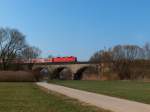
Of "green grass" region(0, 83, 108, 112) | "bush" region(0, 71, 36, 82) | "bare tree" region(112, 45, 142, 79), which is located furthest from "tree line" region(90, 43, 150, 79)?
"green grass" region(0, 83, 108, 112)

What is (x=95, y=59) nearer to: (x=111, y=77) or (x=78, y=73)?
(x=78, y=73)

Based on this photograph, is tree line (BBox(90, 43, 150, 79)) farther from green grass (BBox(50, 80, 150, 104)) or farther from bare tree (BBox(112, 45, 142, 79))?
green grass (BBox(50, 80, 150, 104))

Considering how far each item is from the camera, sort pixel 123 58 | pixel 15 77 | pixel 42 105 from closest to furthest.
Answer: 1. pixel 42 105
2. pixel 15 77
3. pixel 123 58

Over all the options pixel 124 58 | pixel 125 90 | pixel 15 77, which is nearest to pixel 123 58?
pixel 124 58

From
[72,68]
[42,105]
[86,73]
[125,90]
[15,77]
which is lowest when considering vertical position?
[42,105]

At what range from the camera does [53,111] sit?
17.1m

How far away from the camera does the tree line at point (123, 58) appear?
394 feet

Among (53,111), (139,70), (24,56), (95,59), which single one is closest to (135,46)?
(95,59)

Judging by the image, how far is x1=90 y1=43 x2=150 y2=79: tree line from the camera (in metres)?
120

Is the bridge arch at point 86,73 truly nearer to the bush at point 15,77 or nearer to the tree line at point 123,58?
the tree line at point 123,58

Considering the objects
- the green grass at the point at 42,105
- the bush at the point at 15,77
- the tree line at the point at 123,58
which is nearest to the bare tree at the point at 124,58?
the tree line at the point at 123,58

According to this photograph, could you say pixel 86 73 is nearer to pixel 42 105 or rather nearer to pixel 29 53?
pixel 29 53

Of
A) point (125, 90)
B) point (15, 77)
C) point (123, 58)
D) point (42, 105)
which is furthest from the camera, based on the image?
point (123, 58)

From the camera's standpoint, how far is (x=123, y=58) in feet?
424
